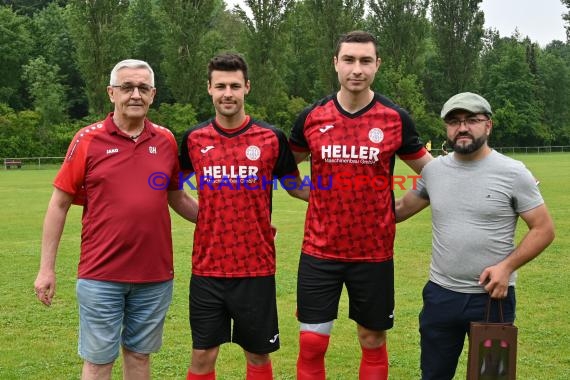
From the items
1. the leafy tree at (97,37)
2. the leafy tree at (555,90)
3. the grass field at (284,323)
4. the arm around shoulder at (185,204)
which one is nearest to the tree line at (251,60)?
the leafy tree at (97,37)

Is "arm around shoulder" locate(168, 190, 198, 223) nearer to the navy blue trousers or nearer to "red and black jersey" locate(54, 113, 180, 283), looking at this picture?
"red and black jersey" locate(54, 113, 180, 283)

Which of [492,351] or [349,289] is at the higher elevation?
[349,289]

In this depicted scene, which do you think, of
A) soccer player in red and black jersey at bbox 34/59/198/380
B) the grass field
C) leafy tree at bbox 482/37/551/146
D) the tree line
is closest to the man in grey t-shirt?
the grass field

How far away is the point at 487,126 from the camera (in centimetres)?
341

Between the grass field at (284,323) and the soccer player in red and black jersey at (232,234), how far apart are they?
3.68 ft

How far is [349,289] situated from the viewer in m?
3.85

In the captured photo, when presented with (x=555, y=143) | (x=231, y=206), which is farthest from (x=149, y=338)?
(x=555, y=143)

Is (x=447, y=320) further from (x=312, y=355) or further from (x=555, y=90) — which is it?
(x=555, y=90)

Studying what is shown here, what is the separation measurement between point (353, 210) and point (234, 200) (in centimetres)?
72

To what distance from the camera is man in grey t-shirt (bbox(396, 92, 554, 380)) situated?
327 cm

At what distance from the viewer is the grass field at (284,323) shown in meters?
4.86

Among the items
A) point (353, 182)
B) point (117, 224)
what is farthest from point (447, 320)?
point (117, 224)

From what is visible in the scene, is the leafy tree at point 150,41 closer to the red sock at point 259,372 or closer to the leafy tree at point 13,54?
the leafy tree at point 13,54

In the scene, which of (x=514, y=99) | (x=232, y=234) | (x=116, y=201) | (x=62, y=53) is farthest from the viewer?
(x=514, y=99)
